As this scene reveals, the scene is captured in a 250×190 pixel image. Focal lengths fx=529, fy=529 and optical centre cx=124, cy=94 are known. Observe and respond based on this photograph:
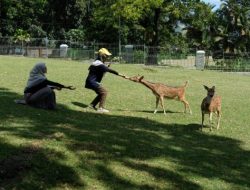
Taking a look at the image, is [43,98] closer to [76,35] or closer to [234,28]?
[234,28]

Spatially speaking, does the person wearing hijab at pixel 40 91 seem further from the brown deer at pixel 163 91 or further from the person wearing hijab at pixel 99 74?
the brown deer at pixel 163 91

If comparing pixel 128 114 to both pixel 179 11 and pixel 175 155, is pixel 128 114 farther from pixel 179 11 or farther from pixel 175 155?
pixel 179 11

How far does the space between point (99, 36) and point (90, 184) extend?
5375 centimetres

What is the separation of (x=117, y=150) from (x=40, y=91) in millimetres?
4577

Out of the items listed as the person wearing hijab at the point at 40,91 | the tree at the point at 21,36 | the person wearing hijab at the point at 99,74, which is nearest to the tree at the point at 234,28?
the tree at the point at 21,36

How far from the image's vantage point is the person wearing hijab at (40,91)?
1298 centimetres

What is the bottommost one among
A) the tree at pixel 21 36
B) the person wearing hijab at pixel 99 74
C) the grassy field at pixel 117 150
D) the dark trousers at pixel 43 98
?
the grassy field at pixel 117 150

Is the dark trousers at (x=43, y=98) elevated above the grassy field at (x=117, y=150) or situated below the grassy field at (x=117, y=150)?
above

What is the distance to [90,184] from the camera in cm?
717

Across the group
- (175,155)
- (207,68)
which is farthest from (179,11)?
(175,155)

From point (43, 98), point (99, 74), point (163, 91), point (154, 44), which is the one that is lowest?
point (43, 98)

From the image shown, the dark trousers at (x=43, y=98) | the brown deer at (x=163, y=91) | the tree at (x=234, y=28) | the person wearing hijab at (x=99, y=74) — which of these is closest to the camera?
the dark trousers at (x=43, y=98)

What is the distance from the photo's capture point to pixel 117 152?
28.9 feet

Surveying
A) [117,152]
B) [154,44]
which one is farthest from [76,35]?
[117,152]
